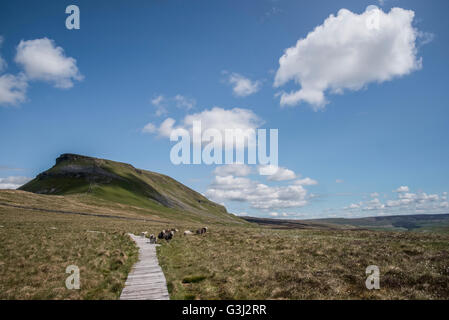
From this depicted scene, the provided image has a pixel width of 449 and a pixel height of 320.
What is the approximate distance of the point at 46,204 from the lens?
86000mm

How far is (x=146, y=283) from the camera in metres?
14.3

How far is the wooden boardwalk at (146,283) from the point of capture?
494 inches

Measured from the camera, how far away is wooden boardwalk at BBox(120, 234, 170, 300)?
12.5 m

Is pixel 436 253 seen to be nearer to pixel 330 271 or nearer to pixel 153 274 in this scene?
pixel 330 271
